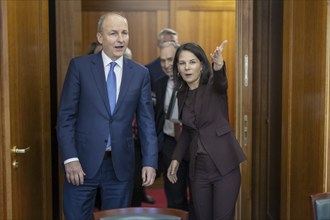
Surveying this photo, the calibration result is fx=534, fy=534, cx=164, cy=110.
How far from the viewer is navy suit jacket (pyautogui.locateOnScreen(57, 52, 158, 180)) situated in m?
2.77

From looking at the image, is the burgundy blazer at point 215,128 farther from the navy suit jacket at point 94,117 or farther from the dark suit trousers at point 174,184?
the dark suit trousers at point 174,184

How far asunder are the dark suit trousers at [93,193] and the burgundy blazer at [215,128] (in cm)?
42

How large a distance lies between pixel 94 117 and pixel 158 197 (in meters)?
2.72

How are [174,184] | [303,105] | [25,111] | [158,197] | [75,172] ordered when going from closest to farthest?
[75,172]
[25,111]
[303,105]
[174,184]
[158,197]

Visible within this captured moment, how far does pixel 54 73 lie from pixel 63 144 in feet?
4.00

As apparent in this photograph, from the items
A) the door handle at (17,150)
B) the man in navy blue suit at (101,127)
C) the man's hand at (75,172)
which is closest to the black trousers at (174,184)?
the man in navy blue suit at (101,127)

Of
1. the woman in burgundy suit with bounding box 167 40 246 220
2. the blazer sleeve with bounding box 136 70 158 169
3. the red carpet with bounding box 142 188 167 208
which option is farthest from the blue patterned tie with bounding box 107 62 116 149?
the red carpet with bounding box 142 188 167 208

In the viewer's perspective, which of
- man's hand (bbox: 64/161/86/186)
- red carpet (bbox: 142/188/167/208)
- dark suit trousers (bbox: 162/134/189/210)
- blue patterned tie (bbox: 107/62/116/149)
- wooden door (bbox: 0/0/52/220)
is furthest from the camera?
red carpet (bbox: 142/188/167/208)

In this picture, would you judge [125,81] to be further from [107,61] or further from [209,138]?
[209,138]

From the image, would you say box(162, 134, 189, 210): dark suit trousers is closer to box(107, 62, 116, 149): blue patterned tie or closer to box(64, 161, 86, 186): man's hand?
box(107, 62, 116, 149): blue patterned tie

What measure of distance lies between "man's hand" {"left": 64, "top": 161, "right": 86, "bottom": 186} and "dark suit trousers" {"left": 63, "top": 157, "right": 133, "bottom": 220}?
83mm

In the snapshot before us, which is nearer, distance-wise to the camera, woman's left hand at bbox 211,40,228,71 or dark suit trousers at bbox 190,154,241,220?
woman's left hand at bbox 211,40,228,71

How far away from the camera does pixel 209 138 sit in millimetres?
2900

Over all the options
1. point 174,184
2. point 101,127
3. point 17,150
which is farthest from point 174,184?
point 17,150
